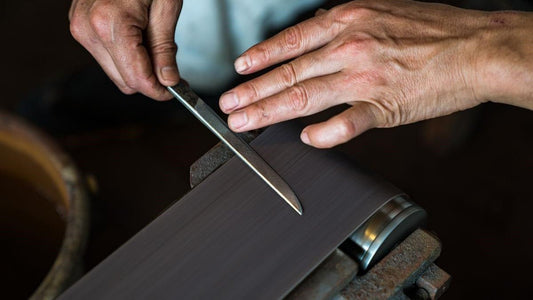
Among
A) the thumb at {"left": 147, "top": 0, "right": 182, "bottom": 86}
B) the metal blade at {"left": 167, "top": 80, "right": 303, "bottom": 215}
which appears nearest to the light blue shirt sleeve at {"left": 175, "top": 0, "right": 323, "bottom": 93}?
the thumb at {"left": 147, "top": 0, "right": 182, "bottom": 86}

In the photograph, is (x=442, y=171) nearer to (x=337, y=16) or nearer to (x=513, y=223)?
(x=513, y=223)

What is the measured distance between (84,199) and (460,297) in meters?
1.15

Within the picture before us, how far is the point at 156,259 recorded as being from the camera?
0.77 metres

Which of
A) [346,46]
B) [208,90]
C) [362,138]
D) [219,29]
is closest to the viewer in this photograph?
[346,46]

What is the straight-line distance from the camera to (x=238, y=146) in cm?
88

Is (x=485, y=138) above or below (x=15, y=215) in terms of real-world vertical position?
below

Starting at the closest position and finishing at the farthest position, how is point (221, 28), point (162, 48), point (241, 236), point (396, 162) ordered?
point (241, 236) < point (162, 48) < point (221, 28) < point (396, 162)

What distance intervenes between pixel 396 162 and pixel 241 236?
123cm

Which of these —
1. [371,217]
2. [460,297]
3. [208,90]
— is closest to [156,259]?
[371,217]

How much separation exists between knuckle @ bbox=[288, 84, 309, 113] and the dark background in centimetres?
91

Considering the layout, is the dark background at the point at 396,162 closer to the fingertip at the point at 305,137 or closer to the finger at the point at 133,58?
the finger at the point at 133,58

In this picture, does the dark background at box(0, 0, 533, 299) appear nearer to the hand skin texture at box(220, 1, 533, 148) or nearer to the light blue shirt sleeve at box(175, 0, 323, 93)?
the light blue shirt sleeve at box(175, 0, 323, 93)

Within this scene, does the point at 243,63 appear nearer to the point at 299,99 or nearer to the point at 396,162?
the point at 299,99

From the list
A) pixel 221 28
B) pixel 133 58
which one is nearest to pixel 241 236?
pixel 133 58
